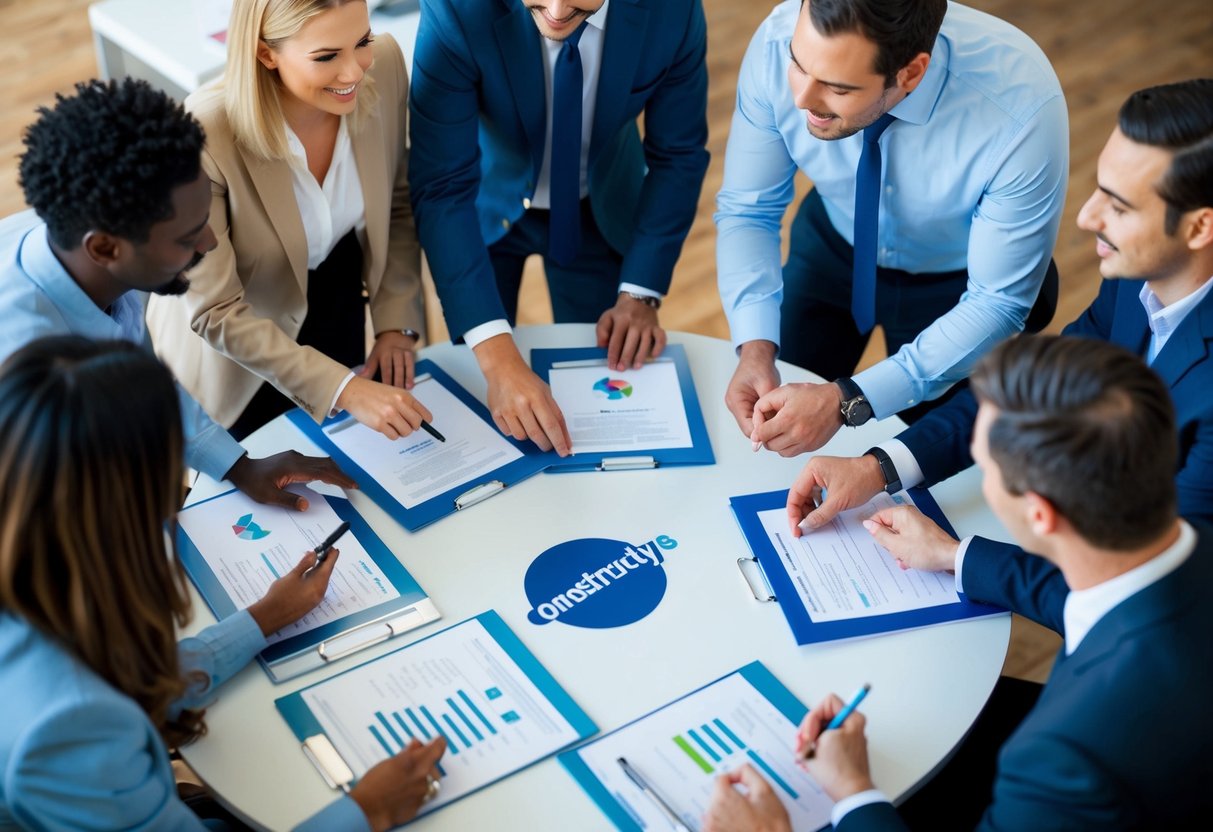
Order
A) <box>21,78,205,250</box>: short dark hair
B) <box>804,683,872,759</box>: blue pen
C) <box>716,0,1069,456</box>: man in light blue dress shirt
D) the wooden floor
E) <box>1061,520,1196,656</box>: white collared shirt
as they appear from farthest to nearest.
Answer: the wooden floor < <box>716,0,1069,456</box>: man in light blue dress shirt < <box>21,78,205,250</box>: short dark hair < <box>804,683,872,759</box>: blue pen < <box>1061,520,1196,656</box>: white collared shirt

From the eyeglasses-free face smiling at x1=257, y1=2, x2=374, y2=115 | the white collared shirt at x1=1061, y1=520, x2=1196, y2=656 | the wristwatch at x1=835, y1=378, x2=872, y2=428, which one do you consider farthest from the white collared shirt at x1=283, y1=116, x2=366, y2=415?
the white collared shirt at x1=1061, y1=520, x2=1196, y2=656

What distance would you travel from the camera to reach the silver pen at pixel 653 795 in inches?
54.7

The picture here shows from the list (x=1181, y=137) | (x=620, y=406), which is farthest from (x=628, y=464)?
(x=1181, y=137)

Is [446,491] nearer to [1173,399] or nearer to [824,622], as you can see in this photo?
[824,622]

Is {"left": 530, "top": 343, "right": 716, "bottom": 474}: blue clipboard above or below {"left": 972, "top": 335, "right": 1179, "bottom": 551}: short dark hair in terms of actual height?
below

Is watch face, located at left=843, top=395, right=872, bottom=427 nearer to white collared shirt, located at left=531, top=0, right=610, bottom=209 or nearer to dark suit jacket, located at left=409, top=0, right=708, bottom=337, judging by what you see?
dark suit jacket, located at left=409, top=0, right=708, bottom=337

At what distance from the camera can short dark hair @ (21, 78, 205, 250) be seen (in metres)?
1.59

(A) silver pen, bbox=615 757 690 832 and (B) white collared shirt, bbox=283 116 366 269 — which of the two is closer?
(A) silver pen, bbox=615 757 690 832

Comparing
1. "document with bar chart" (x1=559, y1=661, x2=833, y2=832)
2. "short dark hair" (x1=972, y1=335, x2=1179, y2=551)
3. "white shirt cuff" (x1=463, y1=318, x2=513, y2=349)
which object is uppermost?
"short dark hair" (x1=972, y1=335, x2=1179, y2=551)

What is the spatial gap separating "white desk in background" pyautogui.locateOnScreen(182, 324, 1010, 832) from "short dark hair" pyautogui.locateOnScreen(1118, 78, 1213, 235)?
557 millimetres

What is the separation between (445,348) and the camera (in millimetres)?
2246

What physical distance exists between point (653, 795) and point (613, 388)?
86cm

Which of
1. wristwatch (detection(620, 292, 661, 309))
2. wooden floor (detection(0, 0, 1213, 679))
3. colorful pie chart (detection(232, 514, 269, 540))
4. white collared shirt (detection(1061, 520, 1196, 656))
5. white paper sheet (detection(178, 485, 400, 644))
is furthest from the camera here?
wooden floor (detection(0, 0, 1213, 679))

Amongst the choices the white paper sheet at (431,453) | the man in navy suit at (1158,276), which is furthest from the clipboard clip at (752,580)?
the white paper sheet at (431,453)
